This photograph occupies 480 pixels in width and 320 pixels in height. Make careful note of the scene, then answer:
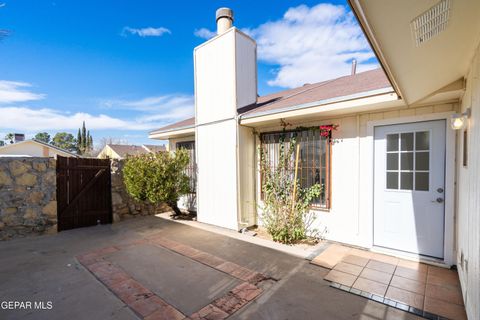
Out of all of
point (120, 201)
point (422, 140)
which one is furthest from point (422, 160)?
point (120, 201)

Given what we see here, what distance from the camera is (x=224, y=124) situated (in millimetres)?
5598

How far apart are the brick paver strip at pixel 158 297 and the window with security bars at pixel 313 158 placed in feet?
7.63

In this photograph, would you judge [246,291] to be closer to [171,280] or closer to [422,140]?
[171,280]

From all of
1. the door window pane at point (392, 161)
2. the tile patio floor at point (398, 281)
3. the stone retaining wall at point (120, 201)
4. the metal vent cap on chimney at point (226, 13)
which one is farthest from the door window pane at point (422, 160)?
the stone retaining wall at point (120, 201)

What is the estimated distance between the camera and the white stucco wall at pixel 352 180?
4086 mm

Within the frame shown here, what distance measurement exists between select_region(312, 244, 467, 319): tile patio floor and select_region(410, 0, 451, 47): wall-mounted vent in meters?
2.91

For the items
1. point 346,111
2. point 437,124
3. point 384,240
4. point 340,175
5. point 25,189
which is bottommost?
point 384,240

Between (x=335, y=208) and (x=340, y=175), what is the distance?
713 millimetres

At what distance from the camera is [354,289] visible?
9.40ft

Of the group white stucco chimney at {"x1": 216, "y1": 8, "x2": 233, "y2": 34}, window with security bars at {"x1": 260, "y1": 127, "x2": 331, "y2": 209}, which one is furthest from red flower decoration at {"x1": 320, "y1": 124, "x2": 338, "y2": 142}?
white stucco chimney at {"x1": 216, "y1": 8, "x2": 233, "y2": 34}

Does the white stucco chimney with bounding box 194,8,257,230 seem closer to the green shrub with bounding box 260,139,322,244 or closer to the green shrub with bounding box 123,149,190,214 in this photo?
the green shrub with bounding box 260,139,322,244

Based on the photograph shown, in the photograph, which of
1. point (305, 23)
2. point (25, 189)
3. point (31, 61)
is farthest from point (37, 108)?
point (305, 23)

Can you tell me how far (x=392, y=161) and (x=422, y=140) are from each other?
22.3 inches

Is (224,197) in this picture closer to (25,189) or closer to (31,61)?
(25,189)
